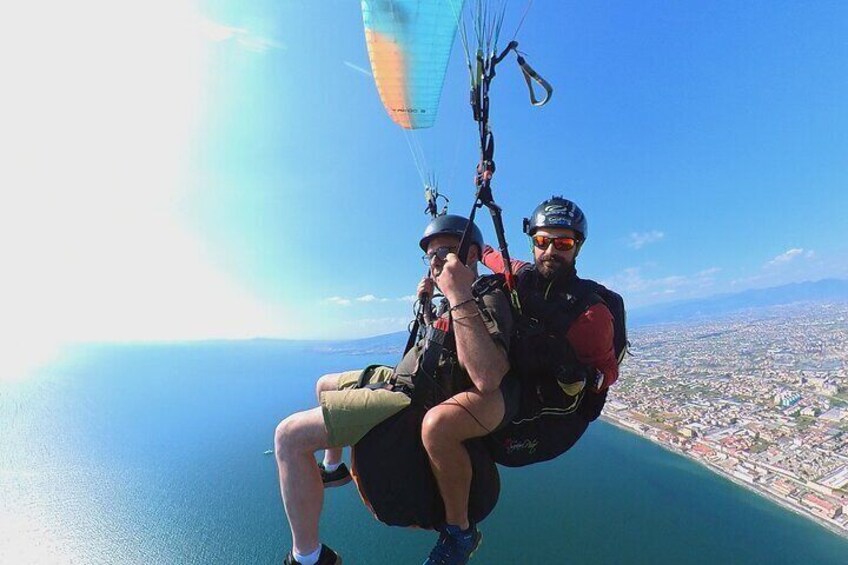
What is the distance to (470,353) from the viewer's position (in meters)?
1.82

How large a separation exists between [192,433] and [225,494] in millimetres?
17601

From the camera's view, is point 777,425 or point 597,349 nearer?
point 597,349

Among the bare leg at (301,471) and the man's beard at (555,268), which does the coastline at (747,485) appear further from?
the bare leg at (301,471)

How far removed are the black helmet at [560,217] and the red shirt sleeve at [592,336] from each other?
0.57 meters

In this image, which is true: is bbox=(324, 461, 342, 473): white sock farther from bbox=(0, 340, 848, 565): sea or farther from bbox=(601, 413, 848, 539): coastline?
bbox=(601, 413, 848, 539): coastline

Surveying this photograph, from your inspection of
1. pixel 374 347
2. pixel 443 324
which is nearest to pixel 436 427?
pixel 443 324

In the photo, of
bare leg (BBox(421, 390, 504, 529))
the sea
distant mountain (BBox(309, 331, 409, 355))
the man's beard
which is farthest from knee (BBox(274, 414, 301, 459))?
distant mountain (BBox(309, 331, 409, 355))

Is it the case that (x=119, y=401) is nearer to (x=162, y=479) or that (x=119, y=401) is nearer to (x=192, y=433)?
(x=192, y=433)

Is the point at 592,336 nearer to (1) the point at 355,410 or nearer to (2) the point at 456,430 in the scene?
(2) the point at 456,430

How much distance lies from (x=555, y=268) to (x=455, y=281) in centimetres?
75

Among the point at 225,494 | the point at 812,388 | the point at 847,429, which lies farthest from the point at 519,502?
the point at 812,388

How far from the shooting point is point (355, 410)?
1966 millimetres

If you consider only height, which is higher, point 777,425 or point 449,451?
point 449,451

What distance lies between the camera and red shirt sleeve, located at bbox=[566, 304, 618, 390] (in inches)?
79.9
